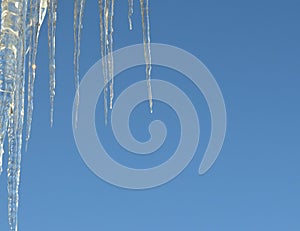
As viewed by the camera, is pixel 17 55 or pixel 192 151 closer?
pixel 17 55

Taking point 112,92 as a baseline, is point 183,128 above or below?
above

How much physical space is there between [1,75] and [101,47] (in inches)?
12.5

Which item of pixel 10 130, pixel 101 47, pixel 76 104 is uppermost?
pixel 101 47

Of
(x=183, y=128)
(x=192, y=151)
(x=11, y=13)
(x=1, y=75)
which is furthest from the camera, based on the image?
(x=192, y=151)

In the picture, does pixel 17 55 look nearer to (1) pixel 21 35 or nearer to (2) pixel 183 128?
(1) pixel 21 35

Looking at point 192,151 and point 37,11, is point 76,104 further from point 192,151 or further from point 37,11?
point 192,151

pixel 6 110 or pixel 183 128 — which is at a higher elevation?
pixel 183 128

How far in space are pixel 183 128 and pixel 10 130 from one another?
1.73m

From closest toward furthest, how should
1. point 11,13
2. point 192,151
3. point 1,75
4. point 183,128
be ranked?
point 1,75 → point 11,13 → point 183,128 → point 192,151

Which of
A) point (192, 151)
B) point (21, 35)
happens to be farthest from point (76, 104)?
point (192, 151)

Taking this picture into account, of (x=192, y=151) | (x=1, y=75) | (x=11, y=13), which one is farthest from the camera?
(x=192, y=151)

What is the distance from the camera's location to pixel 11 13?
1641 millimetres

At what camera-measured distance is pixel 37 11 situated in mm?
1708

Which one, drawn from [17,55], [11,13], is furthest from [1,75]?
[11,13]
